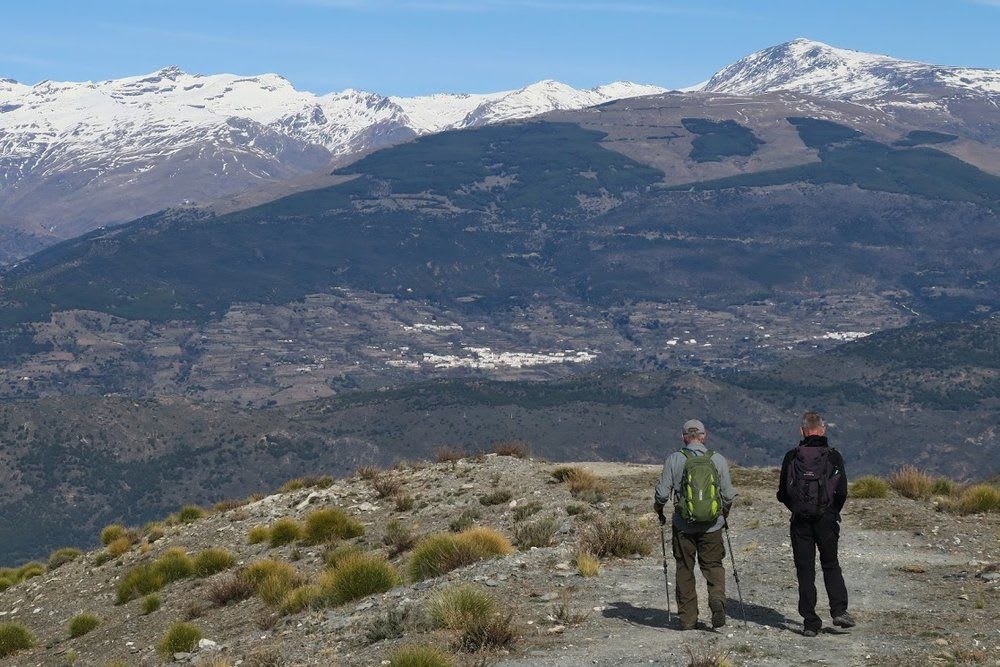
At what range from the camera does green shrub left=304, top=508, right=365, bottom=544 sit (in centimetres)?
3794

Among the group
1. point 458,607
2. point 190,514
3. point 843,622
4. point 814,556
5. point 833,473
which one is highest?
point 833,473

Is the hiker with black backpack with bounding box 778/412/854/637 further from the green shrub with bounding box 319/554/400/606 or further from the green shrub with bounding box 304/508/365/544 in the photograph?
the green shrub with bounding box 304/508/365/544

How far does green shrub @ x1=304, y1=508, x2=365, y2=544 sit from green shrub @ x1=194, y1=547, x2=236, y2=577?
7.67 ft

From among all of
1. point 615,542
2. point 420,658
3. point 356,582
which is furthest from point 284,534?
point 420,658

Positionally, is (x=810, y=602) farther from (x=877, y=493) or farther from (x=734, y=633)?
(x=877, y=493)

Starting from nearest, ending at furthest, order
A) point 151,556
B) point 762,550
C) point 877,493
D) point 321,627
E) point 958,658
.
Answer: point 958,658, point 321,627, point 762,550, point 877,493, point 151,556

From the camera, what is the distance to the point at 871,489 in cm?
3709

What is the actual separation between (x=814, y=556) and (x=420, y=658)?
7472 mm

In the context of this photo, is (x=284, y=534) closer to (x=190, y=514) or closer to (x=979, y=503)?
(x=190, y=514)

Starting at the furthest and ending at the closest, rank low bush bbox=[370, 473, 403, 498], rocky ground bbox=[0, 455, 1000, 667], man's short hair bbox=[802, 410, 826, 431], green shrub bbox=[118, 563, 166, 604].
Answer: low bush bbox=[370, 473, 403, 498], green shrub bbox=[118, 563, 166, 604], man's short hair bbox=[802, 410, 826, 431], rocky ground bbox=[0, 455, 1000, 667]

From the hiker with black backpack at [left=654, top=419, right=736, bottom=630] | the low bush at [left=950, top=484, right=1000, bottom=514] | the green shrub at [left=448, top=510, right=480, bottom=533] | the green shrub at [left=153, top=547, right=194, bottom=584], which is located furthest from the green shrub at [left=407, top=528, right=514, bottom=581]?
the low bush at [left=950, top=484, right=1000, bottom=514]

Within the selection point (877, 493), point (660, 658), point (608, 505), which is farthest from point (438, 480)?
point (660, 658)

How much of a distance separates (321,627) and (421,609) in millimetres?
2606

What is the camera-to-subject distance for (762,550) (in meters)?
30.8
